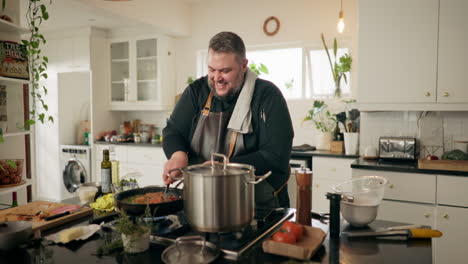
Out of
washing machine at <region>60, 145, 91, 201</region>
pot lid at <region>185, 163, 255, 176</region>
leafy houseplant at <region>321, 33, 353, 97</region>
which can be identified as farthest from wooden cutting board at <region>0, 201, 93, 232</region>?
washing machine at <region>60, 145, 91, 201</region>

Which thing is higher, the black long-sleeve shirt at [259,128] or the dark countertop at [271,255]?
the black long-sleeve shirt at [259,128]

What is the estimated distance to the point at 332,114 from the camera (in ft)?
13.2

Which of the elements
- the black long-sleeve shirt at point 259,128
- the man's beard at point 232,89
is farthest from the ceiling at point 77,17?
the man's beard at point 232,89

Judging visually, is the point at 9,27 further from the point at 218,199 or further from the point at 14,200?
the point at 218,199

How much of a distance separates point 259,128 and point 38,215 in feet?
3.48

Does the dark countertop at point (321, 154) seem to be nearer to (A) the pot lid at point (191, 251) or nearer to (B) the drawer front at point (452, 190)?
(B) the drawer front at point (452, 190)

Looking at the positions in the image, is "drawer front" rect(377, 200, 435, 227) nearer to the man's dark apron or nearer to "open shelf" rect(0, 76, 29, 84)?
the man's dark apron

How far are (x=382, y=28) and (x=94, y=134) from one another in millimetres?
3893

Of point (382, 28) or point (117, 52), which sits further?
point (117, 52)

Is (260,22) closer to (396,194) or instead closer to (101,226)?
(396,194)

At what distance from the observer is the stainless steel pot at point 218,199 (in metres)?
1.05

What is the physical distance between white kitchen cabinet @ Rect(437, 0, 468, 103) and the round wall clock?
71.7 inches

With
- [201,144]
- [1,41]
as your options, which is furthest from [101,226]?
[1,41]

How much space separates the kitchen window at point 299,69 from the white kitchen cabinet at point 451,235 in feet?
5.50
